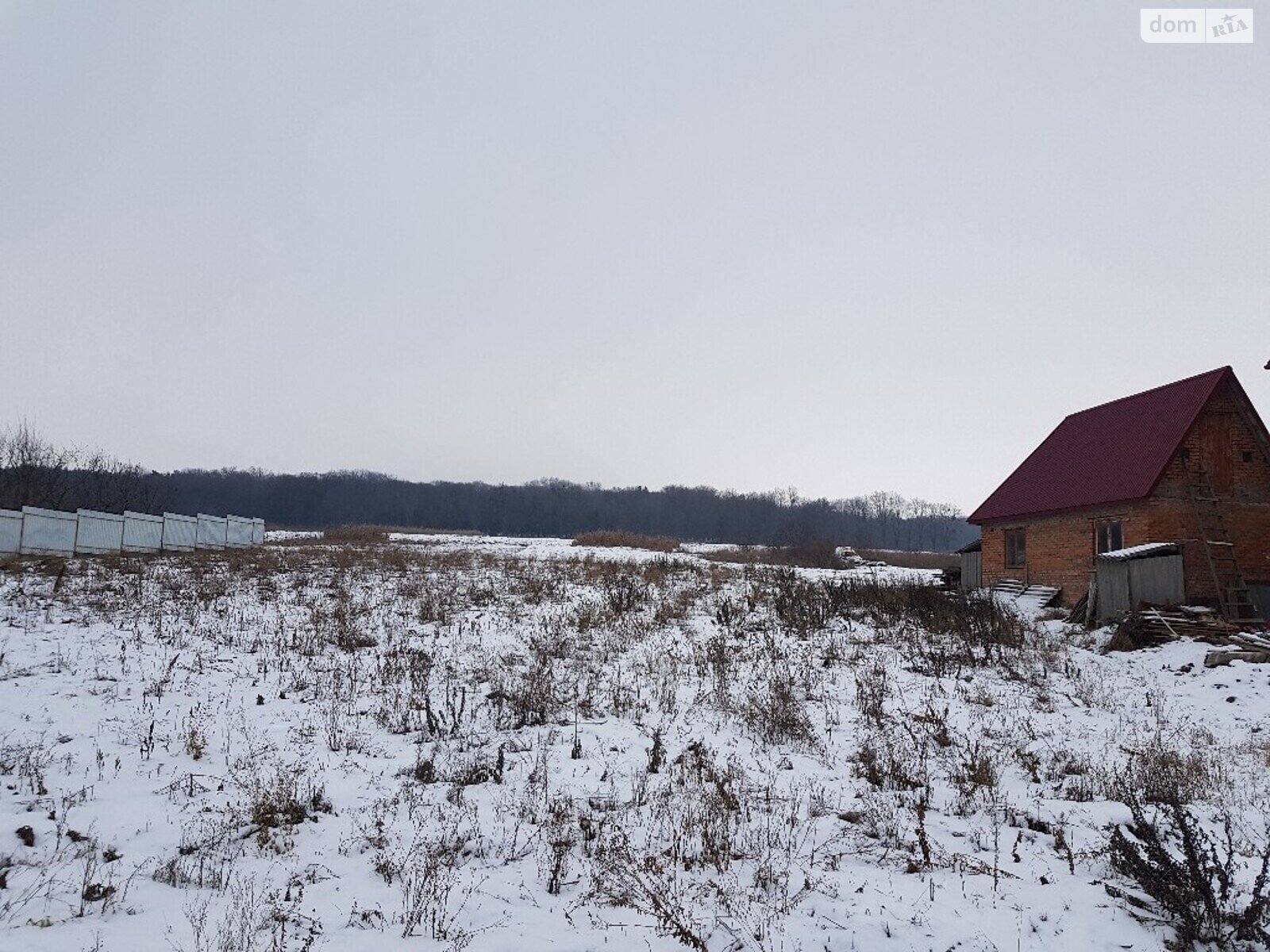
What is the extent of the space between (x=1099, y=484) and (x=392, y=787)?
20.8 m

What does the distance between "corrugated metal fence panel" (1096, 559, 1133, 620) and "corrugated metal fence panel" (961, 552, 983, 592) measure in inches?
302

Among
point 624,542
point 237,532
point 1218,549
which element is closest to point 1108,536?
point 1218,549

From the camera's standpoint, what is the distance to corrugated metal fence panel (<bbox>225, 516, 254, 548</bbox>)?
33125 millimetres

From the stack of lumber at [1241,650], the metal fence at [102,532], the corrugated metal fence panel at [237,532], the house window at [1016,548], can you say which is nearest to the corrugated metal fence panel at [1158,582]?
the stack of lumber at [1241,650]

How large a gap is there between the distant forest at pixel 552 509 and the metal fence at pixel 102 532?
89543mm

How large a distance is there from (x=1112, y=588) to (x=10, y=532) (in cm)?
2960

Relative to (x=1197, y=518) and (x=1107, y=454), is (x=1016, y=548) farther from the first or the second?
(x=1197, y=518)

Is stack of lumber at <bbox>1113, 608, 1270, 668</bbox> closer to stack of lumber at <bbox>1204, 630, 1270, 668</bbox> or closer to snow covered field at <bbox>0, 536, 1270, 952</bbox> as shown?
stack of lumber at <bbox>1204, 630, 1270, 668</bbox>

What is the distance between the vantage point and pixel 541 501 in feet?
465

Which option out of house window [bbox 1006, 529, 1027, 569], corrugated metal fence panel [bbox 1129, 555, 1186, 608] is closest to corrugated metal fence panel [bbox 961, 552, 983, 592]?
house window [bbox 1006, 529, 1027, 569]

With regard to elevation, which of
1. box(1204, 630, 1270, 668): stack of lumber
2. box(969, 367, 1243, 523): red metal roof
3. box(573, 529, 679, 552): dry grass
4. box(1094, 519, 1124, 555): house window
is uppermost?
box(969, 367, 1243, 523): red metal roof

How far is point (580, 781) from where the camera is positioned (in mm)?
6406

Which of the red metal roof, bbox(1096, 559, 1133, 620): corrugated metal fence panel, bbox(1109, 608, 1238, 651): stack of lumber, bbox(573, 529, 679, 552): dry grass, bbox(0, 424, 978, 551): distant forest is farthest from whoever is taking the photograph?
bbox(0, 424, 978, 551): distant forest

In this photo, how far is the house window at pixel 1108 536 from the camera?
62.1 ft
